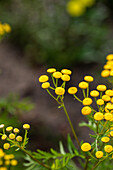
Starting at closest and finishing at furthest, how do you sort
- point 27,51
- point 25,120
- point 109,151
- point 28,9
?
point 109,151 < point 25,120 < point 27,51 < point 28,9

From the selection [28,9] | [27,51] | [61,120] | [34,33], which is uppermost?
[28,9]

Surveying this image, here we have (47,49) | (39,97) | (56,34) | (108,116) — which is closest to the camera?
(108,116)

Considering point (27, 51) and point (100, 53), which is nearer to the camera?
point (100, 53)

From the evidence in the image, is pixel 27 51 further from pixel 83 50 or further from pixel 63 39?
pixel 83 50

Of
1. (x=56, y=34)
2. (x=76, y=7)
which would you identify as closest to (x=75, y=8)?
(x=76, y=7)

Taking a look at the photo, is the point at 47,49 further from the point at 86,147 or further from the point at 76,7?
the point at 86,147

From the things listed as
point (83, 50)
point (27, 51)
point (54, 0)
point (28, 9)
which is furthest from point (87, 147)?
point (54, 0)

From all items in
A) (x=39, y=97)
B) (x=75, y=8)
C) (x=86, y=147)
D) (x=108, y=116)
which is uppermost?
(x=75, y=8)
